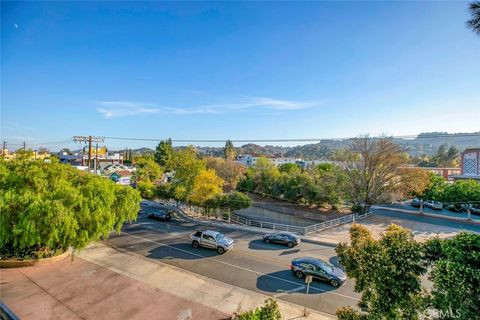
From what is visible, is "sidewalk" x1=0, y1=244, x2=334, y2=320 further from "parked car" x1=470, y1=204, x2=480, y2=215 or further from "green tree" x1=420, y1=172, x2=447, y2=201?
"parked car" x1=470, y1=204, x2=480, y2=215

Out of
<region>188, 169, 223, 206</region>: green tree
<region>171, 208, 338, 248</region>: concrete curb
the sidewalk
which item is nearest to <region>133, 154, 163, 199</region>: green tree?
<region>188, 169, 223, 206</region>: green tree

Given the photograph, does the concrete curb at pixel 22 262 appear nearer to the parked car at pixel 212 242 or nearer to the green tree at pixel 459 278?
the parked car at pixel 212 242

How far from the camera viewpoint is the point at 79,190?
13.5 m

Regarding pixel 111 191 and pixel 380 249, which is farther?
pixel 111 191

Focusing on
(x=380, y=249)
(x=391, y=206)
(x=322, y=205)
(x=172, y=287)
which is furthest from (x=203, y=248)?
(x=391, y=206)

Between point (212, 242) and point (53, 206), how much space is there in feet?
32.4

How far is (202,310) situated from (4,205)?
1022 cm

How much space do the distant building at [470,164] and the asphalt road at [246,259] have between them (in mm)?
35110

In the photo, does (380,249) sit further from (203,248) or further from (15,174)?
(15,174)

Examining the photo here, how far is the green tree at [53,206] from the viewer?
11406mm

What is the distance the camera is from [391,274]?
21.3 feet

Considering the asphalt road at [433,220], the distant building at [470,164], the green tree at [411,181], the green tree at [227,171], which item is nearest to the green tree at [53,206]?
the green tree at [411,181]

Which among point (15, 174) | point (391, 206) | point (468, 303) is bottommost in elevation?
point (391, 206)

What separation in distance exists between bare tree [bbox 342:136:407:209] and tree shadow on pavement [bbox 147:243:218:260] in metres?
21.6
